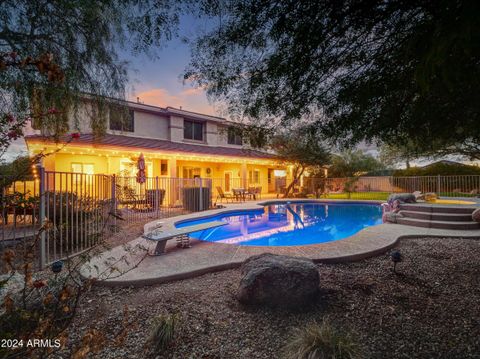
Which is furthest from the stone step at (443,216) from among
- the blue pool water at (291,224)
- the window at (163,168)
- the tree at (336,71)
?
the window at (163,168)

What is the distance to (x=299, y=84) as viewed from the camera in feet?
11.5

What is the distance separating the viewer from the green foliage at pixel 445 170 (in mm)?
21672

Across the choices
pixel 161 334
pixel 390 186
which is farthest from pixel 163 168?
pixel 390 186

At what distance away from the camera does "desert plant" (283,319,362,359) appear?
7.48 feet

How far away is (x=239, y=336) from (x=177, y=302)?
1.12 metres

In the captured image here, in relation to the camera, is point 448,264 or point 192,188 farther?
point 192,188

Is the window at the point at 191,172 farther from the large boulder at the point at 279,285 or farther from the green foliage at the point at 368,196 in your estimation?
the large boulder at the point at 279,285

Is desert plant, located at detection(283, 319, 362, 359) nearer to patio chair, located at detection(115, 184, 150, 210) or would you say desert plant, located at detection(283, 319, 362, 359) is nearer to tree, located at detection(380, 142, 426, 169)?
tree, located at detection(380, 142, 426, 169)

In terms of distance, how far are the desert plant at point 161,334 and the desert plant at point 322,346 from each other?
1.22 m

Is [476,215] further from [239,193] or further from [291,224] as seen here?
[239,193]

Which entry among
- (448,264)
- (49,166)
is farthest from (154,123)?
(448,264)

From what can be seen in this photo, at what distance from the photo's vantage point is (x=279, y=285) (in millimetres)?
3354

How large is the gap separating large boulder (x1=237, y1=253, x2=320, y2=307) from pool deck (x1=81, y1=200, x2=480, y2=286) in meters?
1.42

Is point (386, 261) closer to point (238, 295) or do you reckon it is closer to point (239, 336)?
point (238, 295)
